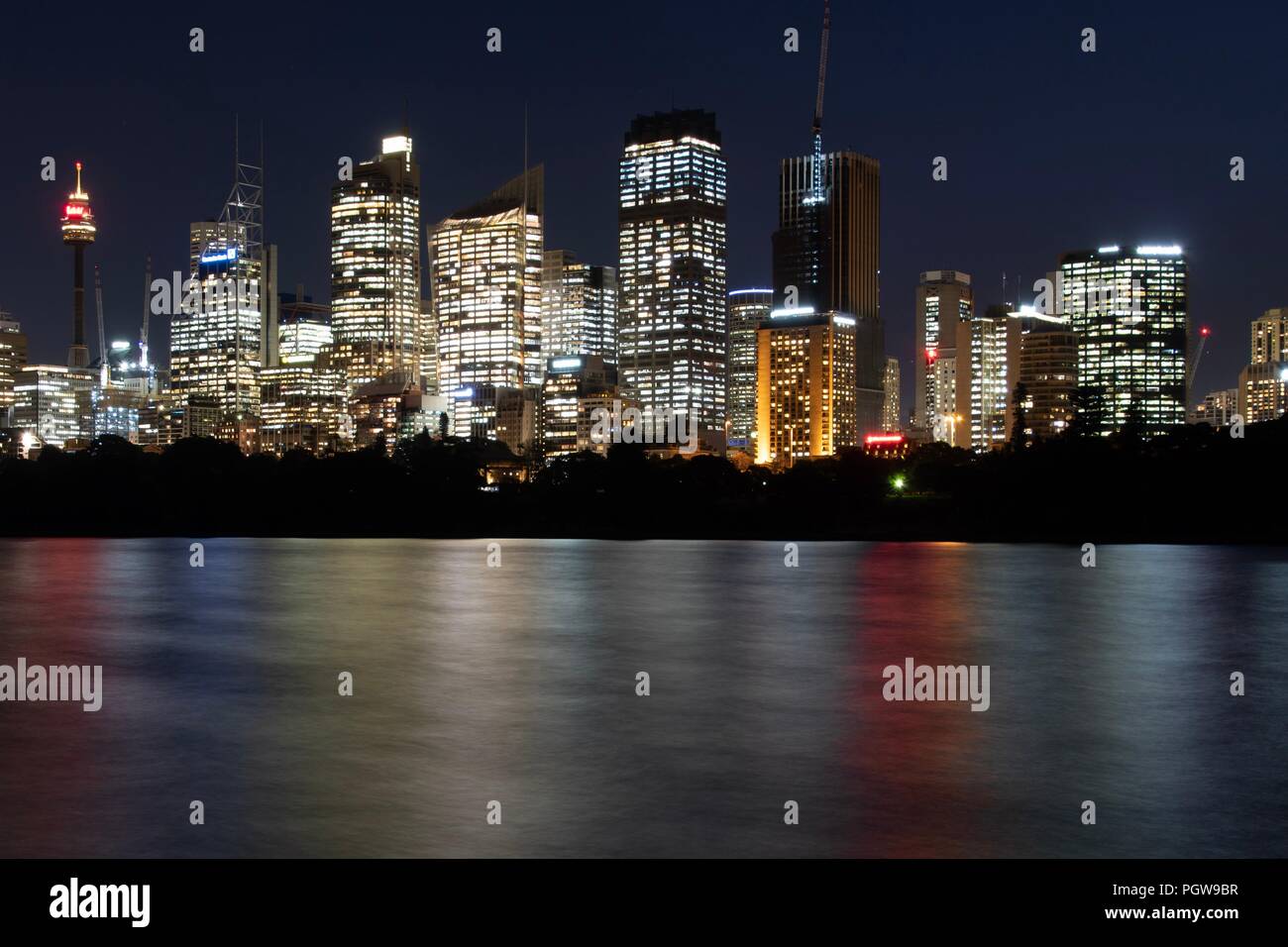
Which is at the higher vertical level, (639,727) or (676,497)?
(676,497)

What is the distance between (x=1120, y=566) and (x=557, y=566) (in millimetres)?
34255

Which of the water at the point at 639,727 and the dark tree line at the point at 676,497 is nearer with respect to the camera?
the water at the point at 639,727

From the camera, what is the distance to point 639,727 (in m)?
26.3

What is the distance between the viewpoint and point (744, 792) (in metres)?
20.5

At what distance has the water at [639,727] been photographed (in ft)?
60.0

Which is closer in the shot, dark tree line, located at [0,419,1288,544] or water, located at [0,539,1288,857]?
water, located at [0,539,1288,857]

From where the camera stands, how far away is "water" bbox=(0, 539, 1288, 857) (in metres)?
18.3

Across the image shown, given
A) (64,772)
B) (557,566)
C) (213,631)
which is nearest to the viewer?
(64,772)

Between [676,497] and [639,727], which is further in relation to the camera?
[676,497]

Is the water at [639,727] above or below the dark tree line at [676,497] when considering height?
below

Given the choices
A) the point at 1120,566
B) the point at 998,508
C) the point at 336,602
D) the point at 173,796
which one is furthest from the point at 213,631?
the point at 998,508

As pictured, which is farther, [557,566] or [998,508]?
[998,508]

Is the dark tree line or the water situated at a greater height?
the dark tree line
